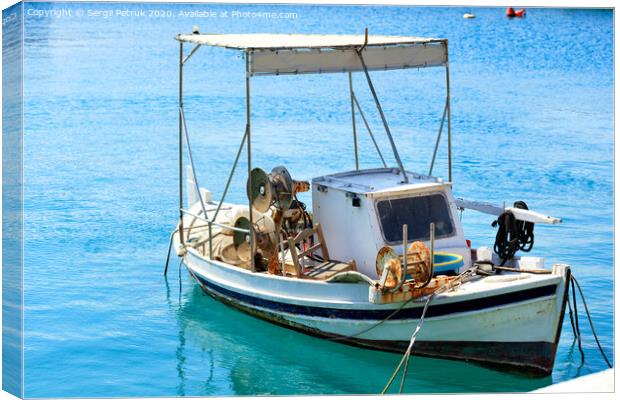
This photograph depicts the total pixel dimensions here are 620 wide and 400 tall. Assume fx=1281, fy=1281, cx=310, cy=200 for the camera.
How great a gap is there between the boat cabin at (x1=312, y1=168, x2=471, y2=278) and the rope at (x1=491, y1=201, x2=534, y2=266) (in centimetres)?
45

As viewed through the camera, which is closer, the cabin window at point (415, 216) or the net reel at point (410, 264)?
the net reel at point (410, 264)

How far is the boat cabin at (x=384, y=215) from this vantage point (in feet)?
51.2

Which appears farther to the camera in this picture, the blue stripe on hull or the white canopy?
the white canopy

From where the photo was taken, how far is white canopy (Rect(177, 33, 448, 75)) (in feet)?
49.2

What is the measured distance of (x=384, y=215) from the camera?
15609 mm

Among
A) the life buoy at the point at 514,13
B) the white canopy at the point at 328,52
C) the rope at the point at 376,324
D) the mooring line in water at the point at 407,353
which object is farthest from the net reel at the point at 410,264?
the life buoy at the point at 514,13

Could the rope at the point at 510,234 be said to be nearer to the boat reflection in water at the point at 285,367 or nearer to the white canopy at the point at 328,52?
the boat reflection in water at the point at 285,367

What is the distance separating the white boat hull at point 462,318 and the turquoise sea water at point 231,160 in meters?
0.25

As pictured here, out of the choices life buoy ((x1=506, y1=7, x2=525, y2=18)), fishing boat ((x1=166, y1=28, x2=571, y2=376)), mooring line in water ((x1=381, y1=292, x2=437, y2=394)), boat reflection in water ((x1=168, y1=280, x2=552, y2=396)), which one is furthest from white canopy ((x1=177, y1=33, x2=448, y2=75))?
life buoy ((x1=506, y1=7, x2=525, y2=18))

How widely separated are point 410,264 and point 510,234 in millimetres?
2276

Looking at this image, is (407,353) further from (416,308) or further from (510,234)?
(510,234)

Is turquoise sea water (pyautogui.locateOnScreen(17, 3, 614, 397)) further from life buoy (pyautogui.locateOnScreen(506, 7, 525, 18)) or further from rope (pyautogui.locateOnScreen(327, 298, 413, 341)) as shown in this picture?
life buoy (pyautogui.locateOnScreen(506, 7, 525, 18))

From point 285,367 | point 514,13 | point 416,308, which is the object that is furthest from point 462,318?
point 514,13

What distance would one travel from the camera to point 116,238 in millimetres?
21859
